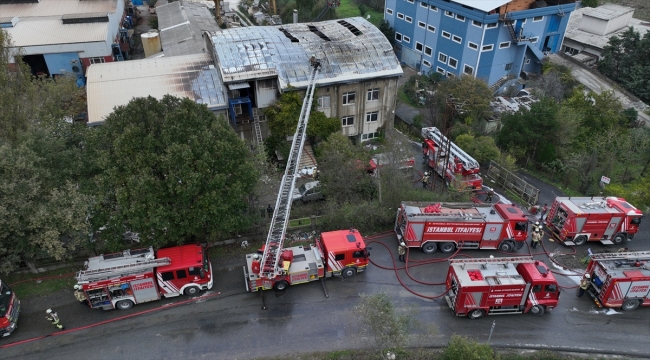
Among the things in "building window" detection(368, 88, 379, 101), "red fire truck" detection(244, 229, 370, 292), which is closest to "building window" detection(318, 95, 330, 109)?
"building window" detection(368, 88, 379, 101)

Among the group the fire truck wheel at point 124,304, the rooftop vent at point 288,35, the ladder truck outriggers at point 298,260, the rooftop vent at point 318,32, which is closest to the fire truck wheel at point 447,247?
the ladder truck outriggers at point 298,260

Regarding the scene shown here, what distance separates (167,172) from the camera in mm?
21391


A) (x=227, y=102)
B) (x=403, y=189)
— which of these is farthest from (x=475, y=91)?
(x=227, y=102)

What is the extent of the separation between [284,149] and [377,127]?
9.96 m

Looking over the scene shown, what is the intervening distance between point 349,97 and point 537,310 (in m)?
22.0

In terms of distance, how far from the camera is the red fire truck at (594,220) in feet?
82.4

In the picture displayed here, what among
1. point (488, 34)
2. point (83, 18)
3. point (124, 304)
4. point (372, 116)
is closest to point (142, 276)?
point (124, 304)

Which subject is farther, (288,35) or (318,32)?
(318,32)

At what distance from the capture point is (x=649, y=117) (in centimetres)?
4244

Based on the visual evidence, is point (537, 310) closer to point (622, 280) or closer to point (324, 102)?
point (622, 280)

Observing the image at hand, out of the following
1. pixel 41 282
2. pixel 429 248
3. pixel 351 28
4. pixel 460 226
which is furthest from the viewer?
pixel 351 28

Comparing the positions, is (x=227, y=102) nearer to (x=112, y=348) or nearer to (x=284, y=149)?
(x=284, y=149)

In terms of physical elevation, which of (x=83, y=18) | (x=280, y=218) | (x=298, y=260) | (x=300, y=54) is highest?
(x=300, y=54)

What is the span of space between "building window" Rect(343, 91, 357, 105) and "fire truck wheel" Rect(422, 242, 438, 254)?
52.6 feet
